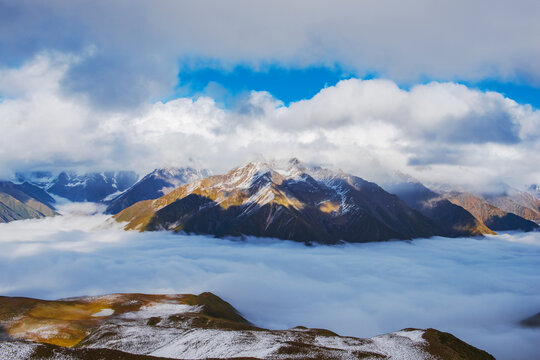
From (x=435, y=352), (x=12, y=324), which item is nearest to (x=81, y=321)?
(x=12, y=324)

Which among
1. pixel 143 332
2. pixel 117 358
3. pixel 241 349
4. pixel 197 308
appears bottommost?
pixel 197 308

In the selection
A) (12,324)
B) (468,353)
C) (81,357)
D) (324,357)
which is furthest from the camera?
(12,324)

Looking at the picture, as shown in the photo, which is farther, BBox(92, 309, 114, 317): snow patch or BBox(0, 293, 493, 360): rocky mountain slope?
BBox(92, 309, 114, 317): snow patch

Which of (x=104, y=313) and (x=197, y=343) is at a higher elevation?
(x=197, y=343)

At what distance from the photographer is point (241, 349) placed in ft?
307

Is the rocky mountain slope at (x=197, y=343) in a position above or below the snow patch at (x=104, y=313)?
above

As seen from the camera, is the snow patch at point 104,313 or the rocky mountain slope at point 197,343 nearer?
the rocky mountain slope at point 197,343

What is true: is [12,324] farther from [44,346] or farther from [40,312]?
[44,346]

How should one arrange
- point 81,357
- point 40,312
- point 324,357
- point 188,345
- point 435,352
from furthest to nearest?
1. point 40,312
2. point 188,345
3. point 435,352
4. point 324,357
5. point 81,357

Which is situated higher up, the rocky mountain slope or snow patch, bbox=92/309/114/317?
the rocky mountain slope

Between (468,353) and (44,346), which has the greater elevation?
(44,346)

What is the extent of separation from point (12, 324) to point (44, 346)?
124745mm

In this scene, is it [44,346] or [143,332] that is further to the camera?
[143,332]

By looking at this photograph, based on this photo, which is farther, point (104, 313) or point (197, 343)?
point (104, 313)
